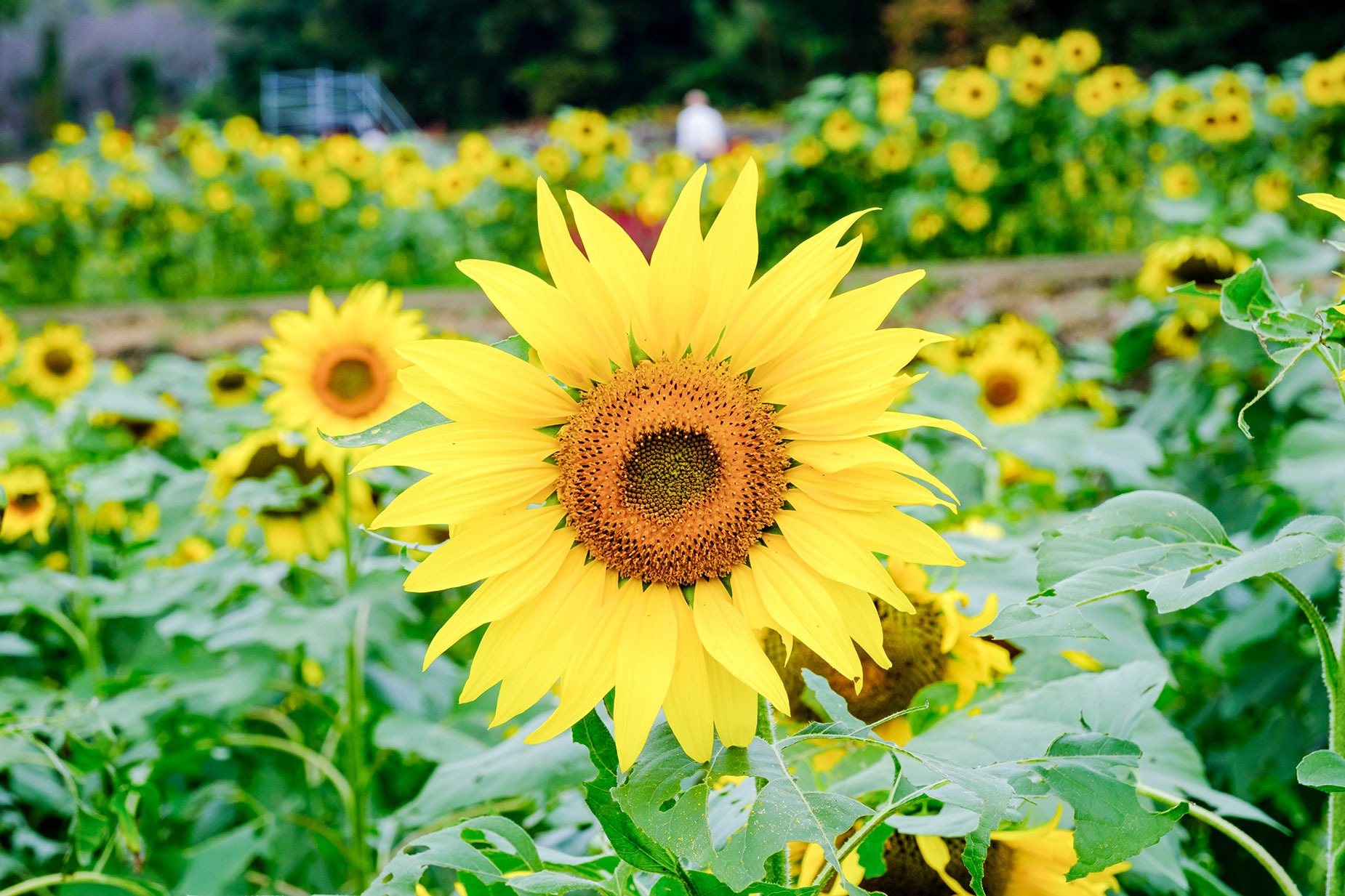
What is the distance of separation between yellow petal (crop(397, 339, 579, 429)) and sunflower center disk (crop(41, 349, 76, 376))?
2991mm

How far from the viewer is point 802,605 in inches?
27.4

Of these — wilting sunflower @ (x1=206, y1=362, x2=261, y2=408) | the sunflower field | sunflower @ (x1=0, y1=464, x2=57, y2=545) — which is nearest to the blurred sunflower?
the sunflower field

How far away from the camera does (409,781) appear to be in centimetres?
178

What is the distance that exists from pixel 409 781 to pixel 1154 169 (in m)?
5.75

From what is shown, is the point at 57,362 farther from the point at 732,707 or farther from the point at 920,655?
the point at 732,707

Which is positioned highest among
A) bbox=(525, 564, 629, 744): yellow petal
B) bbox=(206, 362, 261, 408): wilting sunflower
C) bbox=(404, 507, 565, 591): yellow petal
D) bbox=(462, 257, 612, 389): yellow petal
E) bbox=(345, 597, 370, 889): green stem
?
bbox=(462, 257, 612, 389): yellow petal

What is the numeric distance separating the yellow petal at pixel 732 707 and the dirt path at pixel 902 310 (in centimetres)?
347

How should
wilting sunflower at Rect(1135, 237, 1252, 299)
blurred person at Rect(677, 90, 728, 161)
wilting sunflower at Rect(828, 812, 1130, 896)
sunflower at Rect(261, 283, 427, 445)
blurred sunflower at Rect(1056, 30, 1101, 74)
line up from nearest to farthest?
wilting sunflower at Rect(828, 812, 1130, 896), sunflower at Rect(261, 283, 427, 445), wilting sunflower at Rect(1135, 237, 1252, 299), blurred sunflower at Rect(1056, 30, 1101, 74), blurred person at Rect(677, 90, 728, 161)

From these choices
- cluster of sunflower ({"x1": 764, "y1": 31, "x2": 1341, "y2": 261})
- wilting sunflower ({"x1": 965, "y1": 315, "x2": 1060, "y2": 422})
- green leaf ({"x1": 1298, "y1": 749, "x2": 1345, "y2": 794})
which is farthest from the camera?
cluster of sunflower ({"x1": 764, "y1": 31, "x2": 1341, "y2": 261})

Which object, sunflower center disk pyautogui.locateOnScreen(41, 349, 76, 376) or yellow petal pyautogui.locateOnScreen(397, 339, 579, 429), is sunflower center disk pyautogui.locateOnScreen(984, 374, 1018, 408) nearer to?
yellow petal pyautogui.locateOnScreen(397, 339, 579, 429)

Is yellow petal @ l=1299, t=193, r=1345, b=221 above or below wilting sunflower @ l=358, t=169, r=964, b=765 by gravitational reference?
above

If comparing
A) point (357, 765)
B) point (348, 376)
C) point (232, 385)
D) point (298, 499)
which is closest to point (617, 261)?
point (357, 765)

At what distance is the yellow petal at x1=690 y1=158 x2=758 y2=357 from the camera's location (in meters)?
0.70

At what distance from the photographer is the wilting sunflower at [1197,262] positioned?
2.39 metres
